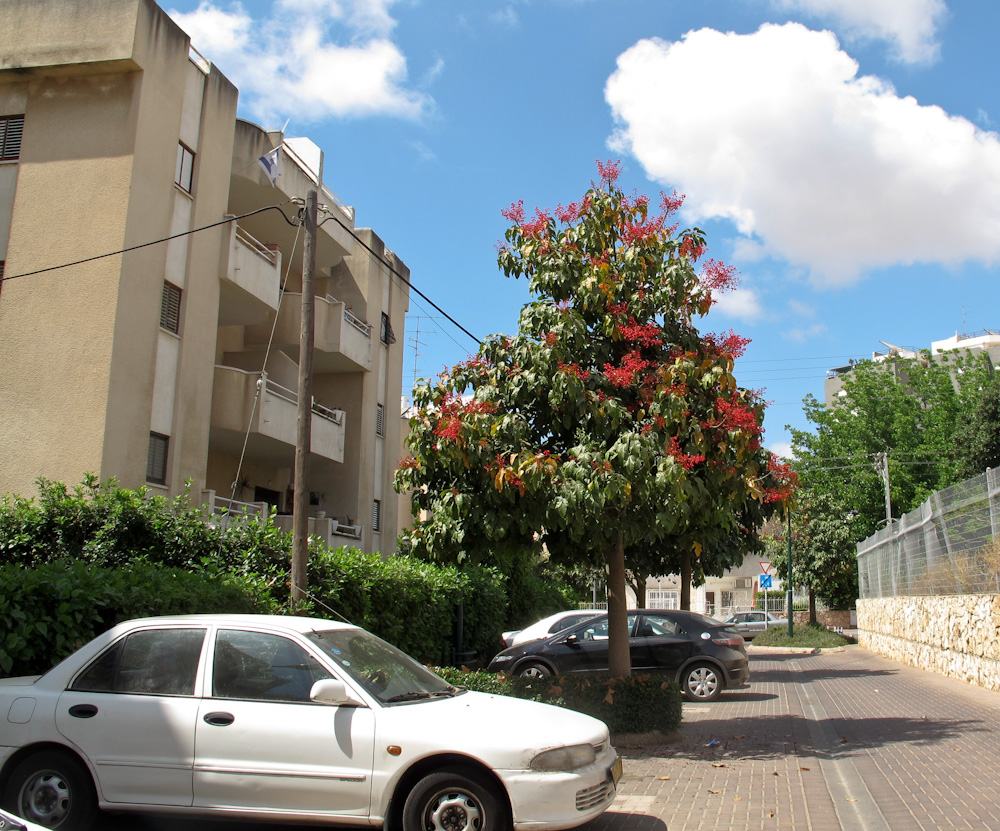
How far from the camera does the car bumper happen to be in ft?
17.2

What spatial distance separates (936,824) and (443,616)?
410 inches

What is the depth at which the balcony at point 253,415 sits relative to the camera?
57.3 ft

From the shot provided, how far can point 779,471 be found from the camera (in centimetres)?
992

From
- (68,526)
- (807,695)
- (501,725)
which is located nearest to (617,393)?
(501,725)

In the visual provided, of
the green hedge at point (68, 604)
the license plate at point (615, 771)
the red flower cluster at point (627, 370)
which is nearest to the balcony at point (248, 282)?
the green hedge at point (68, 604)

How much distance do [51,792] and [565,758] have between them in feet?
11.1

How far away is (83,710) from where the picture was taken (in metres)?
5.78

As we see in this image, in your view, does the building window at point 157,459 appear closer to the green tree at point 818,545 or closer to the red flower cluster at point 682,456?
the red flower cluster at point 682,456

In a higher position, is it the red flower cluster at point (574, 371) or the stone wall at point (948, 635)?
the red flower cluster at point (574, 371)

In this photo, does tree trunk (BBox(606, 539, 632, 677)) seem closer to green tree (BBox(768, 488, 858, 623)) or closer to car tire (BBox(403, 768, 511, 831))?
car tire (BBox(403, 768, 511, 831))

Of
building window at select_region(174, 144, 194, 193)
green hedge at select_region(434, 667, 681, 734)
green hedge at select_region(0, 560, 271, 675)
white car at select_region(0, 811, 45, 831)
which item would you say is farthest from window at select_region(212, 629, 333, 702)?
building window at select_region(174, 144, 194, 193)

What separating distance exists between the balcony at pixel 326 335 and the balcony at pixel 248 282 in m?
0.59

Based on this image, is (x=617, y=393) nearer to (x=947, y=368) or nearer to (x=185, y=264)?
(x=185, y=264)

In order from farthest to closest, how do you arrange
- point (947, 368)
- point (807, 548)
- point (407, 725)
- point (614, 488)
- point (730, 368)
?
1. point (947, 368)
2. point (807, 548)
3. point (730, 368)
4. point (614, 488)
5. point (407, 725)
